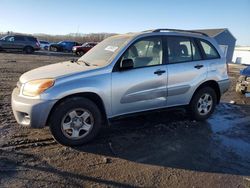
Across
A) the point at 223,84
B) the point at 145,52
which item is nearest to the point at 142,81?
the point at 145,52

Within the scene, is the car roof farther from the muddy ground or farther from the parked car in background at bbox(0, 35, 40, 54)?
the parked car in background at bbox(0, 35, 40, 54)

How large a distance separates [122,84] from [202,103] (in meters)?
2.32

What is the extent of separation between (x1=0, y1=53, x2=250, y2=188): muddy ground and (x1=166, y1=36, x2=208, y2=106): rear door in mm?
680

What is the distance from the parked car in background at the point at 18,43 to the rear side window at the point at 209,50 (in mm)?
24819

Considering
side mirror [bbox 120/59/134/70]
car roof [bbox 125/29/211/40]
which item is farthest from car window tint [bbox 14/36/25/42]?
side mirror [bbox 120/59/134/70]

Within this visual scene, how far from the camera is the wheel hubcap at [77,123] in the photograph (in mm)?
4719

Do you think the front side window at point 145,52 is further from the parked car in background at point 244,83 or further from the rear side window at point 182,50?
the parked car in background at point 244,83

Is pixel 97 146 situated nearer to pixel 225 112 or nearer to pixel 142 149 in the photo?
pixel 142 149

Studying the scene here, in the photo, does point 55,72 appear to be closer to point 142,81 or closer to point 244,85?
point 142,81

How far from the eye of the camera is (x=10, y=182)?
3602 millimetres

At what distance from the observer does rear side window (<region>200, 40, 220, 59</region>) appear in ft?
21.1

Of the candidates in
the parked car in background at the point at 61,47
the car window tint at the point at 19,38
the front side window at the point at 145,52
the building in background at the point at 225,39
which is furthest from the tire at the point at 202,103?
the building in background at the point at 225,39

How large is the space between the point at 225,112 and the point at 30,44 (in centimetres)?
2473

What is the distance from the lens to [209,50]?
6562mm
